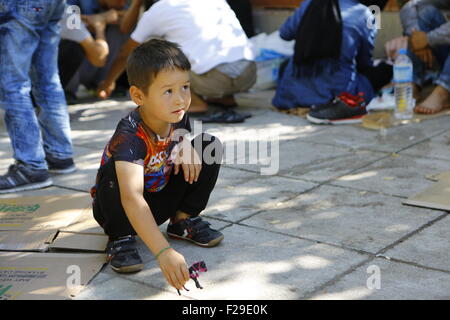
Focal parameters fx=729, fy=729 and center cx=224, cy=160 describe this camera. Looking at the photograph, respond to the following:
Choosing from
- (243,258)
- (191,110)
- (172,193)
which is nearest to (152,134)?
(172,193)

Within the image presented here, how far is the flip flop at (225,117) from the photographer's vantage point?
5.94 metres

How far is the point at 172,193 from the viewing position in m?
3.34

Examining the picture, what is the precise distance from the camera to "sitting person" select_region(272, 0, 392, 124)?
19.6 feet

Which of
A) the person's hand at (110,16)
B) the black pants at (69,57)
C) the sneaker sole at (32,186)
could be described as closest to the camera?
the sneaker sole at (32,186)

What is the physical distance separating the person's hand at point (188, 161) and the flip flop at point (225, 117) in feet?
8.75

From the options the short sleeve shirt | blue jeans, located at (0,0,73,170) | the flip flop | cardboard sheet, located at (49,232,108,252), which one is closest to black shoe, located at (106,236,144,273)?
cardboard sheet, located at (49,232,108,252)

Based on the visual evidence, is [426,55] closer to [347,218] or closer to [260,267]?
[347,218]

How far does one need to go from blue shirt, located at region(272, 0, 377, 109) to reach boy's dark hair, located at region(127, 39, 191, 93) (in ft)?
10.8

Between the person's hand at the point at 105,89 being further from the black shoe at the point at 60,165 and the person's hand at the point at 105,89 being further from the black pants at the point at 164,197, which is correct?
the black pants at the point at 164,197

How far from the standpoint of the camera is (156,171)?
323cm

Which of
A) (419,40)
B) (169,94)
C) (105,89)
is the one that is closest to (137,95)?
(169,94)

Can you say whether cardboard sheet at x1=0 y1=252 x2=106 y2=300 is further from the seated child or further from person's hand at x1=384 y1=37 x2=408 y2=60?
person's hand at x1=384 y1=37 x2=408 y2=60

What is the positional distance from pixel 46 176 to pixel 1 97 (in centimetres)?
54

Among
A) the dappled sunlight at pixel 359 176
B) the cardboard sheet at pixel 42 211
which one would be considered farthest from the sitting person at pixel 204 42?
the dappled sunlight at pixel 359 176
